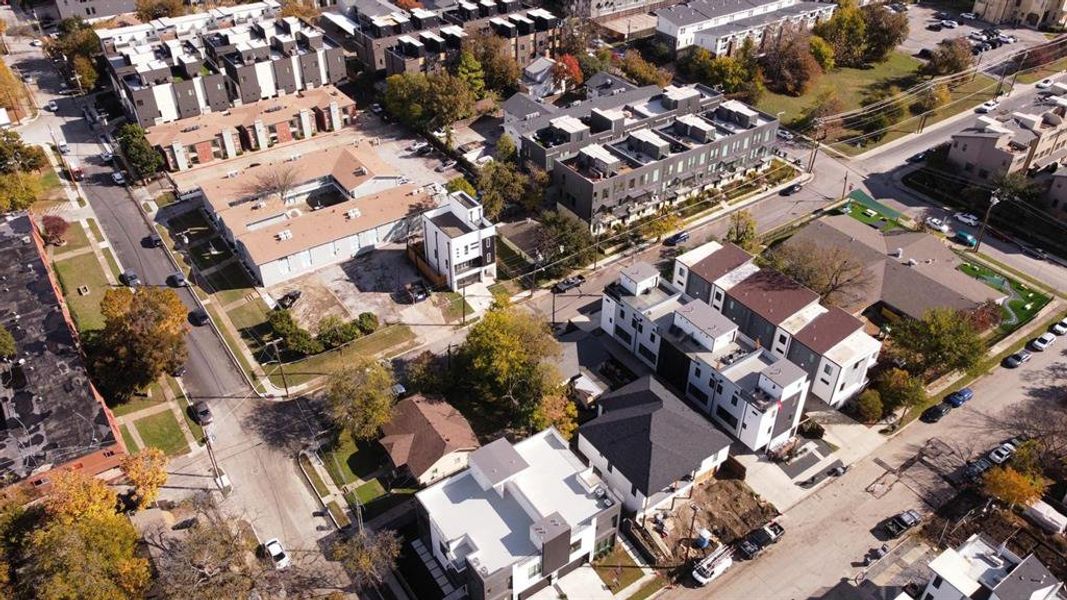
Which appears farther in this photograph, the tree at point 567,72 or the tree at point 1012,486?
the tree at point 567,72

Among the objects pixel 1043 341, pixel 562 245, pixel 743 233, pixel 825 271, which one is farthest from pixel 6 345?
pixel 1043 341

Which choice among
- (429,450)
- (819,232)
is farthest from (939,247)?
(429,450)

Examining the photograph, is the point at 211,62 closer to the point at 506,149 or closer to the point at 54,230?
the point at 54,230

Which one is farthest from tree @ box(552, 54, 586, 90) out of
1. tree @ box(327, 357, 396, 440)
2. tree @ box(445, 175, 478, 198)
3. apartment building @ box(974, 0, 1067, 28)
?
apartment building @ box(974, 0, 1067, 28)

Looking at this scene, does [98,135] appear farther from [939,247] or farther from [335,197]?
[939,247]

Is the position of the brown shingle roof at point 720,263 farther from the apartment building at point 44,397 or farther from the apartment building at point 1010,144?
the apartment building at point 44,397

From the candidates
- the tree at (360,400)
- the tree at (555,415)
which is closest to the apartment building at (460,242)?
the tree at (360,400)
